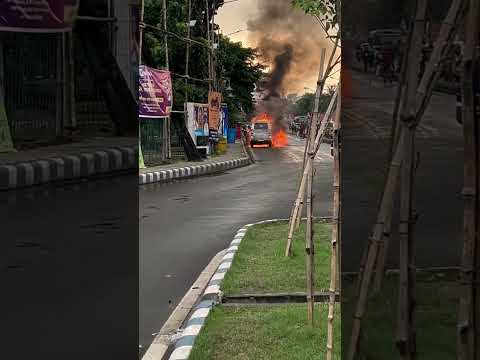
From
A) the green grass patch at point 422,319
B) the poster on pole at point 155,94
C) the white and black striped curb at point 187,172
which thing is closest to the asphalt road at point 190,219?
the white and black striped curb at point 187,172

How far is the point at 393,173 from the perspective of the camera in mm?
1473

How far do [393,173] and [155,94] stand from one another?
14.9 metres

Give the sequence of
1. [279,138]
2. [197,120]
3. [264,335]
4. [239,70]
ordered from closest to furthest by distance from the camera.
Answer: [264,335]
[197,120]
[239,70]
[279,138]

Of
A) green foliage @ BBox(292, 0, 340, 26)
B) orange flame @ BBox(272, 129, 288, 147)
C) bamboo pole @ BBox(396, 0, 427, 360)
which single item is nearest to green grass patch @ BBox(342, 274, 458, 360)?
bamboo pole @ BBox(396, 0, 427, 360)

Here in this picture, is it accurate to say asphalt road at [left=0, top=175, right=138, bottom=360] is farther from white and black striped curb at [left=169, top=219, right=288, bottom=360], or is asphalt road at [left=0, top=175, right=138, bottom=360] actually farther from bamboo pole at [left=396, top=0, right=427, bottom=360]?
bamboo pole at [left=396, top=0, right=427, bottom=360]

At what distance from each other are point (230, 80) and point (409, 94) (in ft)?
115

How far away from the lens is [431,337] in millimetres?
1491

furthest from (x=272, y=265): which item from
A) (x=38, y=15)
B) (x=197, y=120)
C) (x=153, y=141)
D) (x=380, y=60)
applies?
(x=197, y=120)

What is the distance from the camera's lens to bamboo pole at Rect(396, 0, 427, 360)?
1433 millimetres

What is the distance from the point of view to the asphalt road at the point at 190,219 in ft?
16.3

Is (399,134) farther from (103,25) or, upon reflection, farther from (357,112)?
(103,25)

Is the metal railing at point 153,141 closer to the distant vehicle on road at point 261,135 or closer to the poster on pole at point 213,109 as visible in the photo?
the poster on pole at point 213,109

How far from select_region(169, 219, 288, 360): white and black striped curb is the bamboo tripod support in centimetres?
175

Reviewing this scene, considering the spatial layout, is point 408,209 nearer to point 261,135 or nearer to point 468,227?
point 468,227
